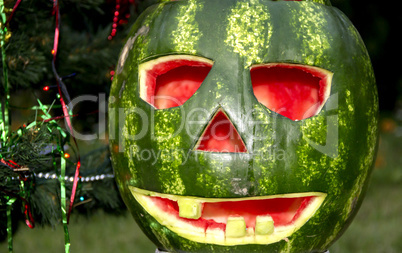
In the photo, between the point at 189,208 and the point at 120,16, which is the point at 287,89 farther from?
the point at 120,16

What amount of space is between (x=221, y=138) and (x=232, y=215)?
0.29 m

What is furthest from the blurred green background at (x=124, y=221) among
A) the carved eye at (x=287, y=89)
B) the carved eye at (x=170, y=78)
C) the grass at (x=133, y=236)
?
the carved eye at (x=287, y=89)

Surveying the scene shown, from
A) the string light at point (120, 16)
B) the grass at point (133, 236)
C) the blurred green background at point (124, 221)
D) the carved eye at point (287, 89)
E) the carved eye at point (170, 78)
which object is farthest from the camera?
the grass at point (133, 236)

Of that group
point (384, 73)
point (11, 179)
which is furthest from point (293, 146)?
point (384, 73)

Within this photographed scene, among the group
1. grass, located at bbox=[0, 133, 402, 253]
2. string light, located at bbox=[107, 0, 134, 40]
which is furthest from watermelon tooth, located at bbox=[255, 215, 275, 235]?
grass, located at bbox=[0, 133, 402, 253]

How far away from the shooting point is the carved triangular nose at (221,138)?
1.96 m

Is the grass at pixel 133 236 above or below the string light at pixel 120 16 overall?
below

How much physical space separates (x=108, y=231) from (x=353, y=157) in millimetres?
2607

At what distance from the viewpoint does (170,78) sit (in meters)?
2.14

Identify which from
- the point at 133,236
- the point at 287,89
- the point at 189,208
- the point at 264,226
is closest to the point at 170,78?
the point at 287,89

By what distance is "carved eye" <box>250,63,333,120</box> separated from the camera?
2.03 m

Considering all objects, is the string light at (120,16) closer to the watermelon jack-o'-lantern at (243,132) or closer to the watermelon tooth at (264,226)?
the watermelon jack-o'-lantern at (243,132)

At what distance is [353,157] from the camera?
1.89 meters

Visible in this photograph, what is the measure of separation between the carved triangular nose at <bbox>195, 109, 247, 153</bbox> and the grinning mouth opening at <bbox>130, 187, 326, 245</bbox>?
206 mm
